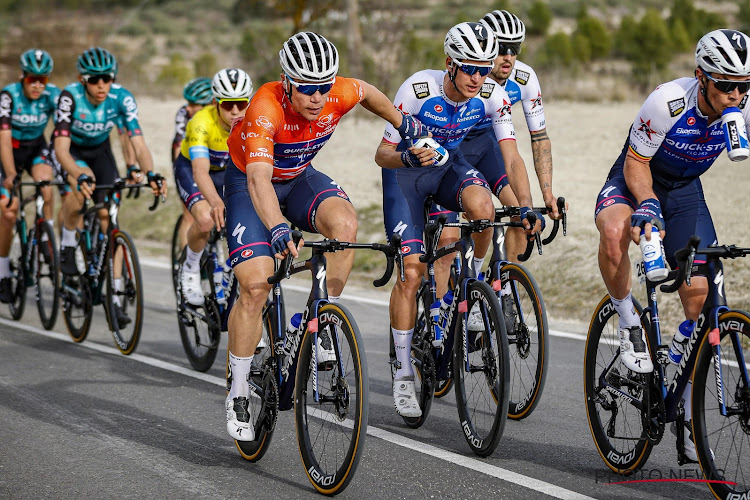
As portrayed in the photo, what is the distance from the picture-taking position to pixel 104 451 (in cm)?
583

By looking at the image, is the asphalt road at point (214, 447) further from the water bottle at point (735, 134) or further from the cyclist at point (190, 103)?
the cyclist at point (190, 103)

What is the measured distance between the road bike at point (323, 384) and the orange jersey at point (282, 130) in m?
0.66

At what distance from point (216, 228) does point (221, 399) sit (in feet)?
5.47

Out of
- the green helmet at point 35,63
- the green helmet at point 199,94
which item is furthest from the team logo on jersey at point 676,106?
the green helmet at point 35,63

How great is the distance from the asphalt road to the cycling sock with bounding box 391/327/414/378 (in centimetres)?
36

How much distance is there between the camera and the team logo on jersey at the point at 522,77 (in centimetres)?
764

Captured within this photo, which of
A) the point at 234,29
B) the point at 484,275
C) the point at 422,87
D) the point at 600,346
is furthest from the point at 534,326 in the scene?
the point at 234,29

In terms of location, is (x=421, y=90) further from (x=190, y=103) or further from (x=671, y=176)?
(x=190, y=103)

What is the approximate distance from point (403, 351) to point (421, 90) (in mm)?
1676

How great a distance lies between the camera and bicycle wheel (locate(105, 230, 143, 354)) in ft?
28.3

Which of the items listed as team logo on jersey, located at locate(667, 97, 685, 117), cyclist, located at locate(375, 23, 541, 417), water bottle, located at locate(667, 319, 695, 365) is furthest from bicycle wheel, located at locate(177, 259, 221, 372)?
team logo on jersey, located at locate(667, 97, 685, 117)

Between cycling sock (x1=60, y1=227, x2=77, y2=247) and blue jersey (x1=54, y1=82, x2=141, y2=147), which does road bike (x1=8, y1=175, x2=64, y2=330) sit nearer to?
cycling sock (x1=60, y1=227, x2=77, y2=247)

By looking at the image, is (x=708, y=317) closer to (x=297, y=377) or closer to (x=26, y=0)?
(x=297, y=377)

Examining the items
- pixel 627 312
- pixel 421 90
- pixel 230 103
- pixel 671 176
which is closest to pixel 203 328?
pixel 230 103
